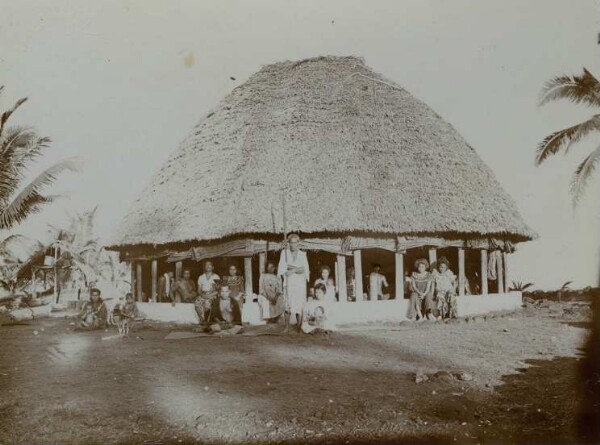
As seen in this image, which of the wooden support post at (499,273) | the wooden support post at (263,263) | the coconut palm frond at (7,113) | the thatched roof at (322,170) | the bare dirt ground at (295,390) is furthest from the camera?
the wooden support post at (499,273)

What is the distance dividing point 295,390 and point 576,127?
28.5 ft

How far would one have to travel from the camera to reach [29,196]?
11672 millimetres

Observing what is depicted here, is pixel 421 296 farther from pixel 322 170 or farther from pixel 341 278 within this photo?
pixel 322 170

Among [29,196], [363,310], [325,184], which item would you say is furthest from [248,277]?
[29,196]

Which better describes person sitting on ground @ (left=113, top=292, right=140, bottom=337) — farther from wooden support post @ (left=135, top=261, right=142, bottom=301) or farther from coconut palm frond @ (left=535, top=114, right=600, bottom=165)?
coconut palm frond @ (left=535, top=114, right=600, bottom=165)

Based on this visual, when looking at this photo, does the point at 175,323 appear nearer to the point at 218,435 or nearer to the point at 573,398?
the point at 218,435

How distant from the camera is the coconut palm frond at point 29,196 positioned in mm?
11477

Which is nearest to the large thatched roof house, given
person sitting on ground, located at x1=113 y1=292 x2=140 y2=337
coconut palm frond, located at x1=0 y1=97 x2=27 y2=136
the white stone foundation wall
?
the white stone foundation wall

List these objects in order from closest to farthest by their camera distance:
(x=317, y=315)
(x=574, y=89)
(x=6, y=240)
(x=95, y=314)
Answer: (x=574, y=89) → (x=317, y=315) → (x=95, y=314) → (x=6, y=240)

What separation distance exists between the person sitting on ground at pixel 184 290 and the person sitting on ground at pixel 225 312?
1228 millimetres

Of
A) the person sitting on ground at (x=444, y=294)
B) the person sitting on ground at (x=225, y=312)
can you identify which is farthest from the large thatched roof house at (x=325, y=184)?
the person sitting on ground at (x=225, y=312)

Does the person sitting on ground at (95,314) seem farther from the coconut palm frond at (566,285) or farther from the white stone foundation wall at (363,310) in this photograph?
the coconut palm frond at (566,285)

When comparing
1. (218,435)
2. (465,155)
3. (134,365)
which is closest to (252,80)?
(465,155)

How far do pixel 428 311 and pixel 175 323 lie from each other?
6212 mm
